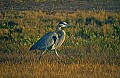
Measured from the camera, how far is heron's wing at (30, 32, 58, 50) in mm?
8719

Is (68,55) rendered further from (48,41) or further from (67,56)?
(48,41)

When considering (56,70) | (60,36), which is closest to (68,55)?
(60,36)

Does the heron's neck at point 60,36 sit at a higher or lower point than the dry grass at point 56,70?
higher

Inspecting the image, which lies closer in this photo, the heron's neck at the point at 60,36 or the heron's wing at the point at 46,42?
the heron's wing at the point at 46,42

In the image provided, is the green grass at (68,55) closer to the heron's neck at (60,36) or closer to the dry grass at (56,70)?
the dry grass at (56,70)

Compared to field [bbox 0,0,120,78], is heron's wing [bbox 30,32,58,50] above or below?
above

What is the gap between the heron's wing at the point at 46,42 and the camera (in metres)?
8.72

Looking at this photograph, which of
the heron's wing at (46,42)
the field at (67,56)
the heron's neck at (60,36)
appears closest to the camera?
the field at (67,56)

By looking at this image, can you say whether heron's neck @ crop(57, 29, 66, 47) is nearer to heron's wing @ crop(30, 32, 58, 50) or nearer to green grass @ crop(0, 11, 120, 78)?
heron's wing @ crop(30, 32, 58, 50)

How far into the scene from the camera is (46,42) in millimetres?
8828

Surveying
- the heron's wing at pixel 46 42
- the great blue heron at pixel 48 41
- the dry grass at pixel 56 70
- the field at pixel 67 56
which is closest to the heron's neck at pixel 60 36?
the great blue heron at pixel 48 41

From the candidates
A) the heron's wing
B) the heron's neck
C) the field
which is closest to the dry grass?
the field

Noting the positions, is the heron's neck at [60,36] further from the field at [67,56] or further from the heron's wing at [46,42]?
the field at [67,56]

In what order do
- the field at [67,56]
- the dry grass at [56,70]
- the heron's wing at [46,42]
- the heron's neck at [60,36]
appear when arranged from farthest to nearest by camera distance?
the heron's neck at [60,36] → the heron's wing at [46,42] → the field at [67,56] → the dry grass at [56,70]
